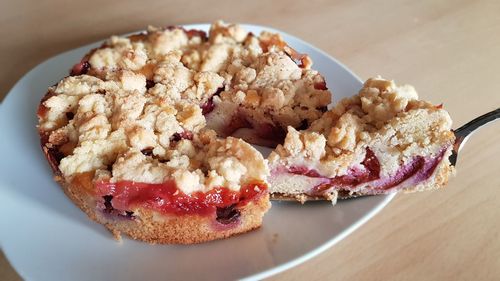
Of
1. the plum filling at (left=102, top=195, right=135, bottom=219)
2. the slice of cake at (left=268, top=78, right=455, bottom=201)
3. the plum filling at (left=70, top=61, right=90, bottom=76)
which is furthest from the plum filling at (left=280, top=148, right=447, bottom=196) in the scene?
the plum filling at (left=70, top=61, right=90, bottom=76)

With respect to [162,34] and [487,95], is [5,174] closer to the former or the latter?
[162,34]

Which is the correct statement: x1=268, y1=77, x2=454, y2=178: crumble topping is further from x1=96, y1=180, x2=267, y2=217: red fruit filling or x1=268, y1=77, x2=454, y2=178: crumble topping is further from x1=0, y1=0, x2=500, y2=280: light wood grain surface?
x1=0, y1=0, x2=500, y2=280: light wood grain surface

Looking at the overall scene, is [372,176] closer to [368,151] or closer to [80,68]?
[368,151]

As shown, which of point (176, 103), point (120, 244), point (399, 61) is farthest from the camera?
point (399, 61)

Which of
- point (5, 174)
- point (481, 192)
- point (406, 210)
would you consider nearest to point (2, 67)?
point (5, 174)

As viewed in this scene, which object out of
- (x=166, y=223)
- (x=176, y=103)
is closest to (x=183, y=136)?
(x=176, y=103)

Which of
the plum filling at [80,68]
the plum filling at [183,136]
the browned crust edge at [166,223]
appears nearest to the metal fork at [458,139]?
the browned crust edge at [166,223]
